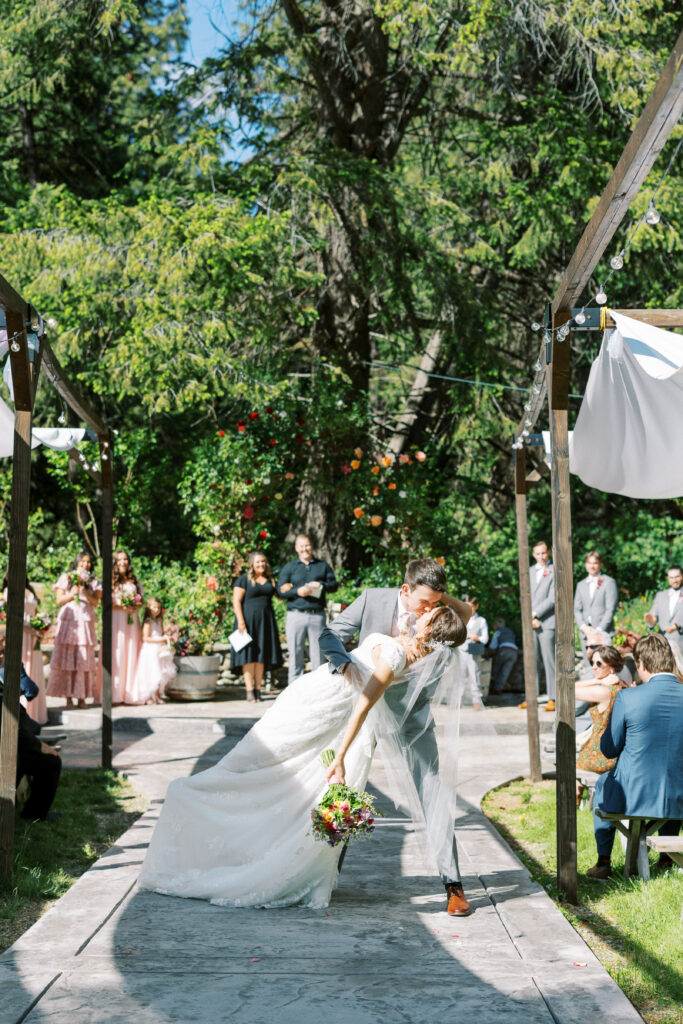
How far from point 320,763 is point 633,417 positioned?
3042mm

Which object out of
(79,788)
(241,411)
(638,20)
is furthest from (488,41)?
(79,788)

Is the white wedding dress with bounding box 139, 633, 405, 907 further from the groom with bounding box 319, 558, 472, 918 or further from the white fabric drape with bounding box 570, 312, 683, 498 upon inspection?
the white fabric drape with bounding box 570, 312, 683, 498

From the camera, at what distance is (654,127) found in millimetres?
4352

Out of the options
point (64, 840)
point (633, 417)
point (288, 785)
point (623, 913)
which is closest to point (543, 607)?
point (633, 417)

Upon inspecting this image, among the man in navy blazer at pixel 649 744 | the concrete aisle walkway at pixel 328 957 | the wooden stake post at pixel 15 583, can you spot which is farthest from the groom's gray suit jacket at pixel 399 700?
the wooden stake post at pixel 15 583

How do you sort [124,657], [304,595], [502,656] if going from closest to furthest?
[304,595], [124,657], [502,656]

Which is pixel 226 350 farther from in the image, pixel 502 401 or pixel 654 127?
pixel 654 127

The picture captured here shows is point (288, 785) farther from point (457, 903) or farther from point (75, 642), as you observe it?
point (75, 642)

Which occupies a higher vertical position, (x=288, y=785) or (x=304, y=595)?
(x=304, y=595)

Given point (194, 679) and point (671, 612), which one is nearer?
point (671, 612)

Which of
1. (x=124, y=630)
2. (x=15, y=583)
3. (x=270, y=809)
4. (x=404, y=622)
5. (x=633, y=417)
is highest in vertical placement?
(x=633, y=417)

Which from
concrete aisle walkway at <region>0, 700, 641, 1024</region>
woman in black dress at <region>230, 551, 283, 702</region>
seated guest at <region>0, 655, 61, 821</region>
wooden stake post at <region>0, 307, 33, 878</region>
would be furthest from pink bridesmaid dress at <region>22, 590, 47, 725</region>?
wooden stake post at <region>0, 307, 33, 878</region>

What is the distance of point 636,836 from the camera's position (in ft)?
19.9

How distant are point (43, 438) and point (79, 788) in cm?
313
